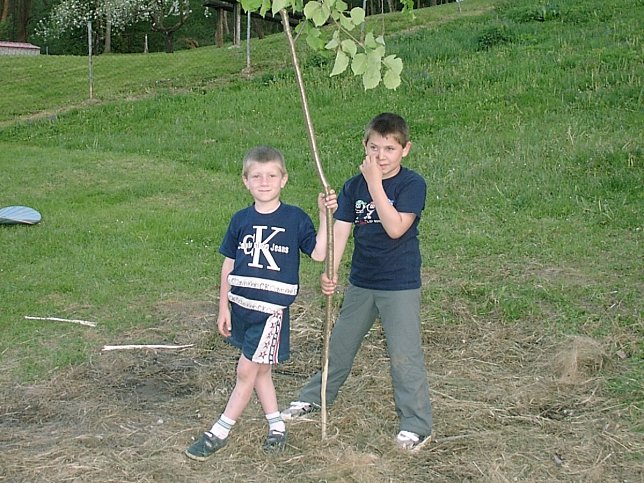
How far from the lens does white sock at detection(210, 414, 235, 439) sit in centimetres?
384

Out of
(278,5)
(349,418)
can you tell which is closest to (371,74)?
(278,5)

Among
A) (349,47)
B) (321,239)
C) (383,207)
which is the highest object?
(349,47)

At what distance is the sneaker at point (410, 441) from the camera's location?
3.83 meters

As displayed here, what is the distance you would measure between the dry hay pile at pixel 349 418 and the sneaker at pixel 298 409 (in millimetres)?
108

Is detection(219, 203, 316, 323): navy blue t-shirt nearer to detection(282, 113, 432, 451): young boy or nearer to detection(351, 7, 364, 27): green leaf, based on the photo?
detection(282, 113, 432, 451): young boy

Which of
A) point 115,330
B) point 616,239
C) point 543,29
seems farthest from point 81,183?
point 543,29

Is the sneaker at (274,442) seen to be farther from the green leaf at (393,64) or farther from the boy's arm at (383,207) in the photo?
the green leaf at (393,64)

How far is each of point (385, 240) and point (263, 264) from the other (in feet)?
1.84

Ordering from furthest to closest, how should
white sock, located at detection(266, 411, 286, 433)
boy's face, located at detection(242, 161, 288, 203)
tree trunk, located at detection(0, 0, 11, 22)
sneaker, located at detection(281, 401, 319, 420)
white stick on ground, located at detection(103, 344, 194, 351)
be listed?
tree trunk, located at detection(0, 0, 11, 22) < white stick on ground, located at detection(103, 344, 194, 351) < sneaker, located at detection(281, 401, 319, 420) < white sock, located at detection(266, 411, 286, 433) < boy's face, located at detection(242, 161, 288, 203)

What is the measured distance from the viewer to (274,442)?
386 centimetres

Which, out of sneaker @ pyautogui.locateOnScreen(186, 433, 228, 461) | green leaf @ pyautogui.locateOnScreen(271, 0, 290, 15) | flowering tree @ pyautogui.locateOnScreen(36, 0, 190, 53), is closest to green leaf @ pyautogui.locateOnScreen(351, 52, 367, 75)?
green leaf @ pyautogui.locateOnScreen(271, 0, 290, 15)

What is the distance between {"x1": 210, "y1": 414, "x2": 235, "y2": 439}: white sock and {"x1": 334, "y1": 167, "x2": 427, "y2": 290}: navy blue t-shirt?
0.85 metres

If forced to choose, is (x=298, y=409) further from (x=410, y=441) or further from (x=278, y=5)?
(x=278, y=5)

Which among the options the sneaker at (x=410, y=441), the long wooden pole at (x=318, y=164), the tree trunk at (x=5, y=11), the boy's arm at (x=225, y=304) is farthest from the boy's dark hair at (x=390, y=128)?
the tree trunk at (x=5, y=11)
